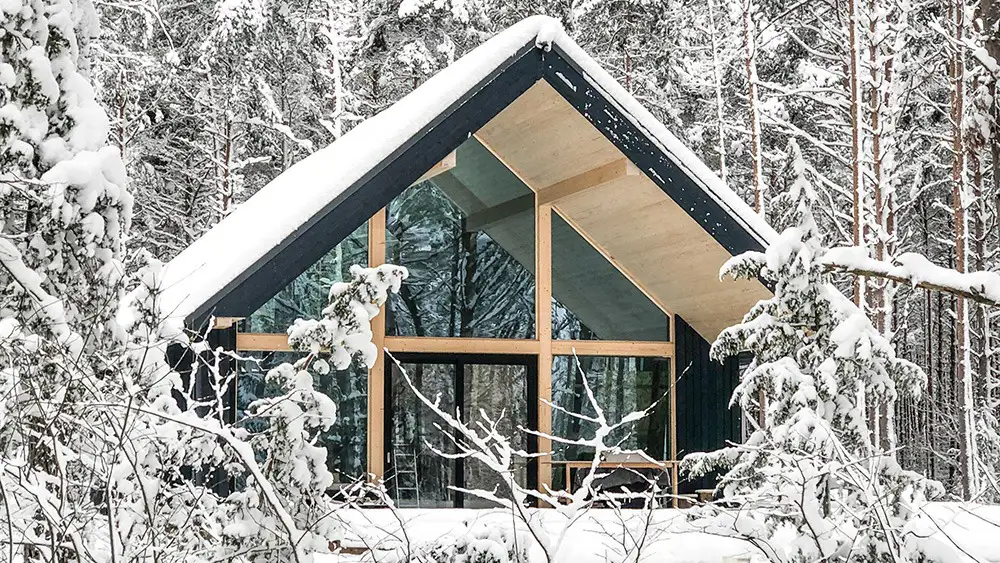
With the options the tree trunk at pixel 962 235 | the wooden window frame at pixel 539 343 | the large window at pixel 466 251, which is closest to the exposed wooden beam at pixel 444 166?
the wooden window frame at pixel 539 343

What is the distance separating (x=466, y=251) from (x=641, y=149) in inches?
80.7

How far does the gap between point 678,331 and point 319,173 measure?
12.7ft

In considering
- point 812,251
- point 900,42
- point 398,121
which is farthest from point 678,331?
point 900,42

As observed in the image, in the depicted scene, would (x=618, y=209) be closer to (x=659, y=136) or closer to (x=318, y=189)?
(x=659, y=136)

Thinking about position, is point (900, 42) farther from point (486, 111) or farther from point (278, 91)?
point (278, 91)

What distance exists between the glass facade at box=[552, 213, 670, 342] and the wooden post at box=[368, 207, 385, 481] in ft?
5.46

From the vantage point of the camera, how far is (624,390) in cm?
A: 1076

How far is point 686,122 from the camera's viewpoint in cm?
2209

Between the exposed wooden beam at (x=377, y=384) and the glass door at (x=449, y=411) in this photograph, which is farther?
the glass door at (x=449, y=411)

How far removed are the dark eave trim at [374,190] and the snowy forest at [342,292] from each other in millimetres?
826

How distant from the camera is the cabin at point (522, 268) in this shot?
881 centimetres

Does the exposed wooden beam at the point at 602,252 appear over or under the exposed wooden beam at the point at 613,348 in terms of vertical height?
over

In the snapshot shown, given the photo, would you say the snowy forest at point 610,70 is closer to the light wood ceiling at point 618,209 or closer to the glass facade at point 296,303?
the light wood ceiling at point 618,209

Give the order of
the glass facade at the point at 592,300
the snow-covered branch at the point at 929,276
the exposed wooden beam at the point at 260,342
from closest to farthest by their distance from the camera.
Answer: the snow-covered branch at the point at 929,276
the exposed wooden beam at the point at 260,342
the glass facade at the point at 592,300
